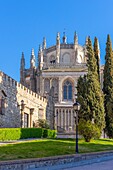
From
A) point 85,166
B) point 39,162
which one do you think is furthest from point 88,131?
point 39,162

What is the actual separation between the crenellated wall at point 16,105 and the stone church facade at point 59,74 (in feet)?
55.8

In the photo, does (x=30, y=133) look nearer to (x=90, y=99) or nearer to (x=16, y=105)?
(x=16, y=105)

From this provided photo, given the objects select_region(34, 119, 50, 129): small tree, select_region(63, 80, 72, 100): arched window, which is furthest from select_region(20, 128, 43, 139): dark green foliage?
select_region(63, 80, 72, 100): arched window

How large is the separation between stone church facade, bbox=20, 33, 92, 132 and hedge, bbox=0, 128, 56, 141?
1044 inches

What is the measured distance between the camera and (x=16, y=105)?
35.7 m

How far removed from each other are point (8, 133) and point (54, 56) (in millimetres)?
50218

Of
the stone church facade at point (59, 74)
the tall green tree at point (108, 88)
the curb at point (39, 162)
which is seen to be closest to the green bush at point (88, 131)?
the tall green tree at point (108, 88)

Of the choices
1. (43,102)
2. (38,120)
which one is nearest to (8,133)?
(38,120)

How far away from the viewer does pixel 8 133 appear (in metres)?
26.5

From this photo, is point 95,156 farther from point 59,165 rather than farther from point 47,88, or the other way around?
point 47,88

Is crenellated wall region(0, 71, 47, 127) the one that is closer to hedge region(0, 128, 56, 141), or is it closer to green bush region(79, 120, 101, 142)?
hedge region(0, 128, 56, 141)

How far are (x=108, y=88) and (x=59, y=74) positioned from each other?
29167 mm

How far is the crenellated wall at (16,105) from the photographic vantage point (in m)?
31.8

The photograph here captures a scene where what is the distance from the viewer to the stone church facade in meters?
63.9
